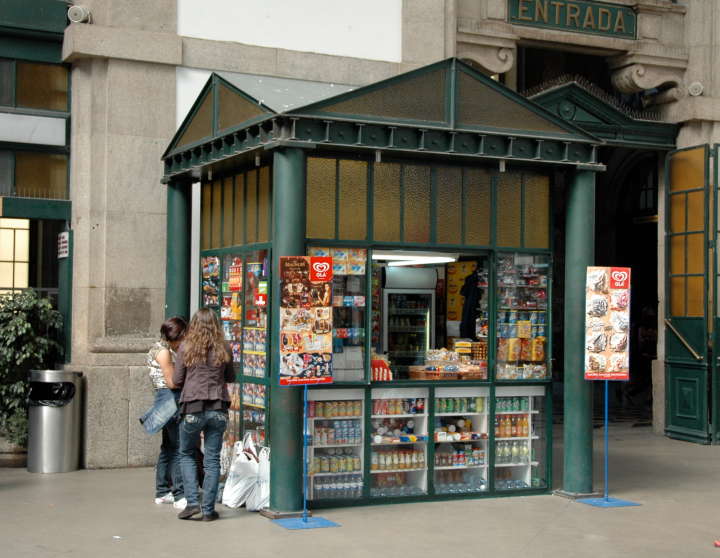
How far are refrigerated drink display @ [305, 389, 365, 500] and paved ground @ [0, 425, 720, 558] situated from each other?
0.32 m

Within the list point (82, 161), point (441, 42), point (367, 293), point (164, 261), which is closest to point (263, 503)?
point (367, 293)

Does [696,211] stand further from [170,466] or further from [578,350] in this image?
[170,466]

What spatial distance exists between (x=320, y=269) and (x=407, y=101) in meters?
2.00

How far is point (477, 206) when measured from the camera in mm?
11406

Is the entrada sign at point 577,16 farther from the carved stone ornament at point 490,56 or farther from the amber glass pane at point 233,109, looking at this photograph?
the amber glass pane at point 233,109

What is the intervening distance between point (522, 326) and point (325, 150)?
286 centimetres

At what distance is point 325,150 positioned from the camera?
35.0 feet

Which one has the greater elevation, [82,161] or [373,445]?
[82,161]

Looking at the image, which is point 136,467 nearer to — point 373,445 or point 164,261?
point 164,261

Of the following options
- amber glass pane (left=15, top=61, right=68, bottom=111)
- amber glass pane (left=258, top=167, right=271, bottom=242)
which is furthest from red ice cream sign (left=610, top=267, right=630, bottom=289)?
amber glass pane (left=15, top=61, right=68, bottom=111)

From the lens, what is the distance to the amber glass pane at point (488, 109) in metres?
11.0

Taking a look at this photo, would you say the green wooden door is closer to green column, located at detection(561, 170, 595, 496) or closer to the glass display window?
green column, located at detection(561, 170, 595, 496)

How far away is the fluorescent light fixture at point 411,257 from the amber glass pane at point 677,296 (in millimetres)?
5387

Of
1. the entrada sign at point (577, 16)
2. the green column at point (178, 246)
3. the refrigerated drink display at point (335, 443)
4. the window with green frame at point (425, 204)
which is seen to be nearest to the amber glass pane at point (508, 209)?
the window with green frame at point (425, 204)
